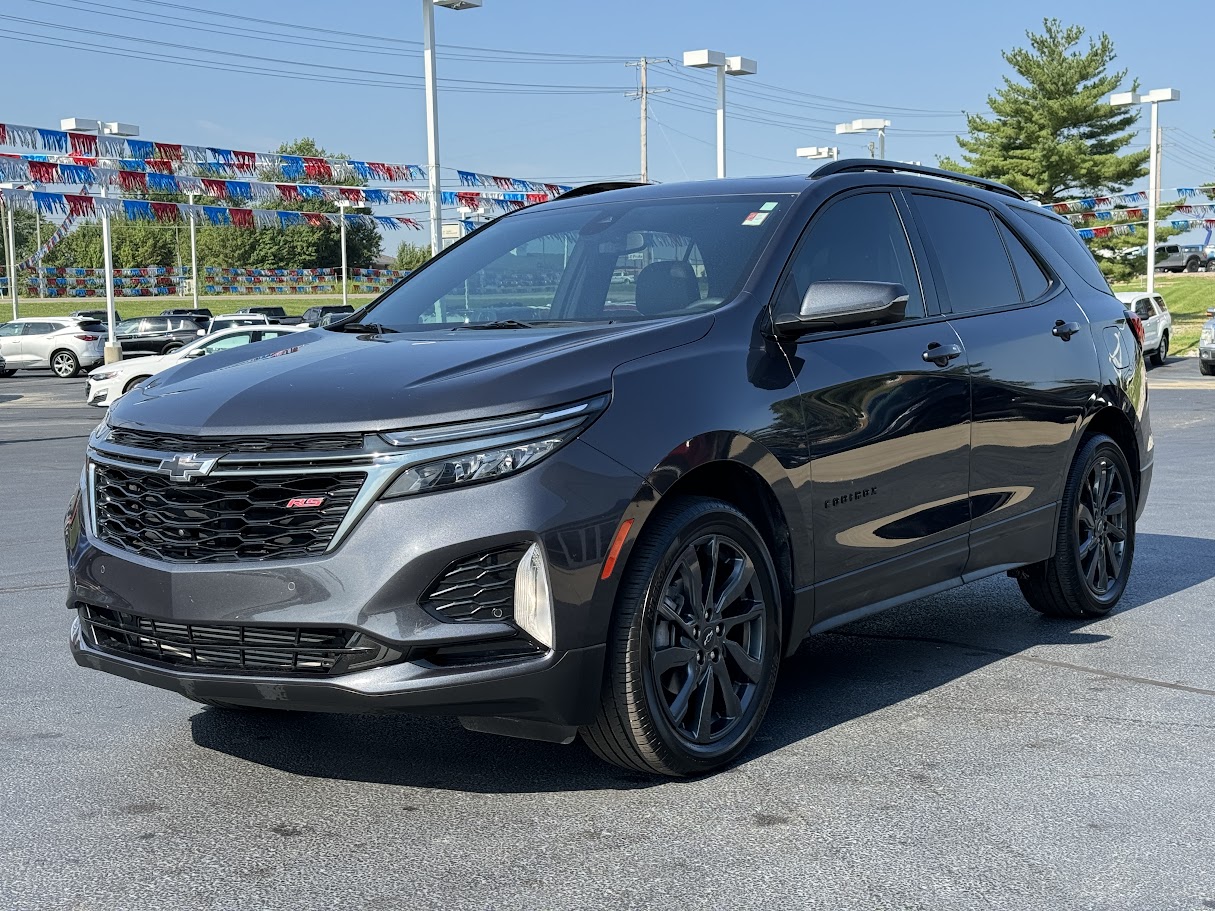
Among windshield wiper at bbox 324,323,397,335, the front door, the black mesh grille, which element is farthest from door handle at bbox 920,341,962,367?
the black mesh grille

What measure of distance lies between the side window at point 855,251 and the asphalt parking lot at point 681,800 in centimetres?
149

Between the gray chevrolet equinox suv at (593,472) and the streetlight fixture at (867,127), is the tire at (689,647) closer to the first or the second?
the gray chevrolet equinox suv at (593,472)

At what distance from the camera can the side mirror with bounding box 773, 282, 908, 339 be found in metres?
4.58

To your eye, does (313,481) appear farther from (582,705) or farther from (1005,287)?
(1005,287)

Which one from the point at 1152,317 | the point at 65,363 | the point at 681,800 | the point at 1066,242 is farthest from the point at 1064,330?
the point at 65,363

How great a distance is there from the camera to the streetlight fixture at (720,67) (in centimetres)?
3047

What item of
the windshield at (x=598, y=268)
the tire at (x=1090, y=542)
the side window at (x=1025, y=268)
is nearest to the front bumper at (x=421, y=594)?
the windshield at (x=598, y=268)

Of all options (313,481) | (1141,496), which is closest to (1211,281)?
(1141,496)

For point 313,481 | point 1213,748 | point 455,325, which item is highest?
point 455,325

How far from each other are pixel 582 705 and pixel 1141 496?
4.18m

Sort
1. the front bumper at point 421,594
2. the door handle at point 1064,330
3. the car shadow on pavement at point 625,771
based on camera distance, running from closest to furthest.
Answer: the front bumper at point 421,594
the car shadow on pavement at point 625,771
the door handle at point 1064,330

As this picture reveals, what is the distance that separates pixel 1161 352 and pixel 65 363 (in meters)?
31.8

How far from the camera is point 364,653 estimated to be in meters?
3.71

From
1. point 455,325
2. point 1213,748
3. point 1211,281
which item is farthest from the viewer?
point 1211,281
